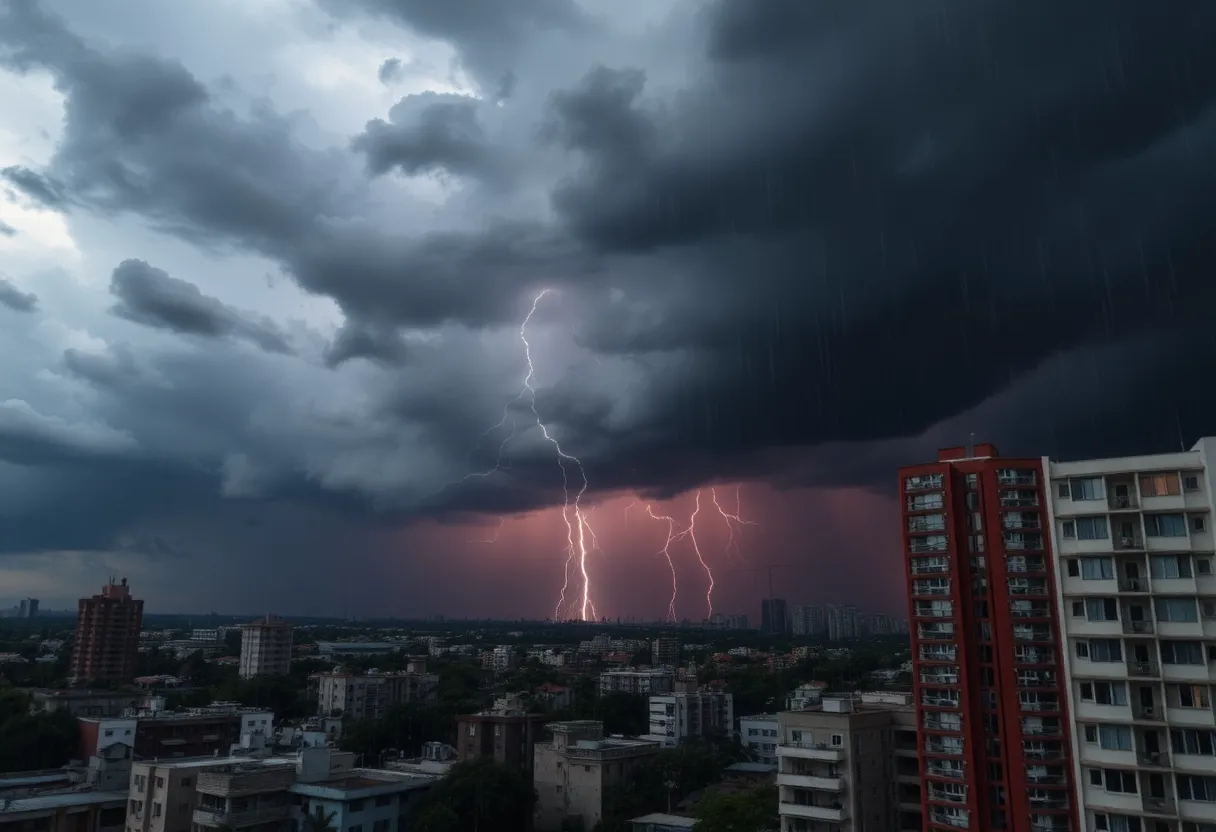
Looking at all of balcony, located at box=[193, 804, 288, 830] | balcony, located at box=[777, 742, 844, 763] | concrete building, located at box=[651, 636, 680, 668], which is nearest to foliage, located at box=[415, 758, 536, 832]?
balcony, located at box=[193, 804, 288, 830]

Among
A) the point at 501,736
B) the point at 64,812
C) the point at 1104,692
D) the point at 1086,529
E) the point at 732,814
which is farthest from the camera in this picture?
the point at 501,736

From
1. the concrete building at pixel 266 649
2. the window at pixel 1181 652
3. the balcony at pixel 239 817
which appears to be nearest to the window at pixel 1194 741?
the window at pixel 1181 652

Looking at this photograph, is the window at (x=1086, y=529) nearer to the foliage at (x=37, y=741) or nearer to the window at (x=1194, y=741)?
the window at (x=1194, y=741)

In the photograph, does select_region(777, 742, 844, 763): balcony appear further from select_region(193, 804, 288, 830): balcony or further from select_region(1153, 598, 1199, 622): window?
select_region(193, 804, 288, 830): balcony

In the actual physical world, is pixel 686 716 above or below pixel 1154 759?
below

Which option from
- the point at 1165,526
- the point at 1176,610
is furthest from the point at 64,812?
the point at 1165,526

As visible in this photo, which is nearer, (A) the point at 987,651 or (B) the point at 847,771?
(A) the point at 987,651

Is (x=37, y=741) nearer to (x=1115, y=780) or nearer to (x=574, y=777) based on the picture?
(x=574, y=777)
